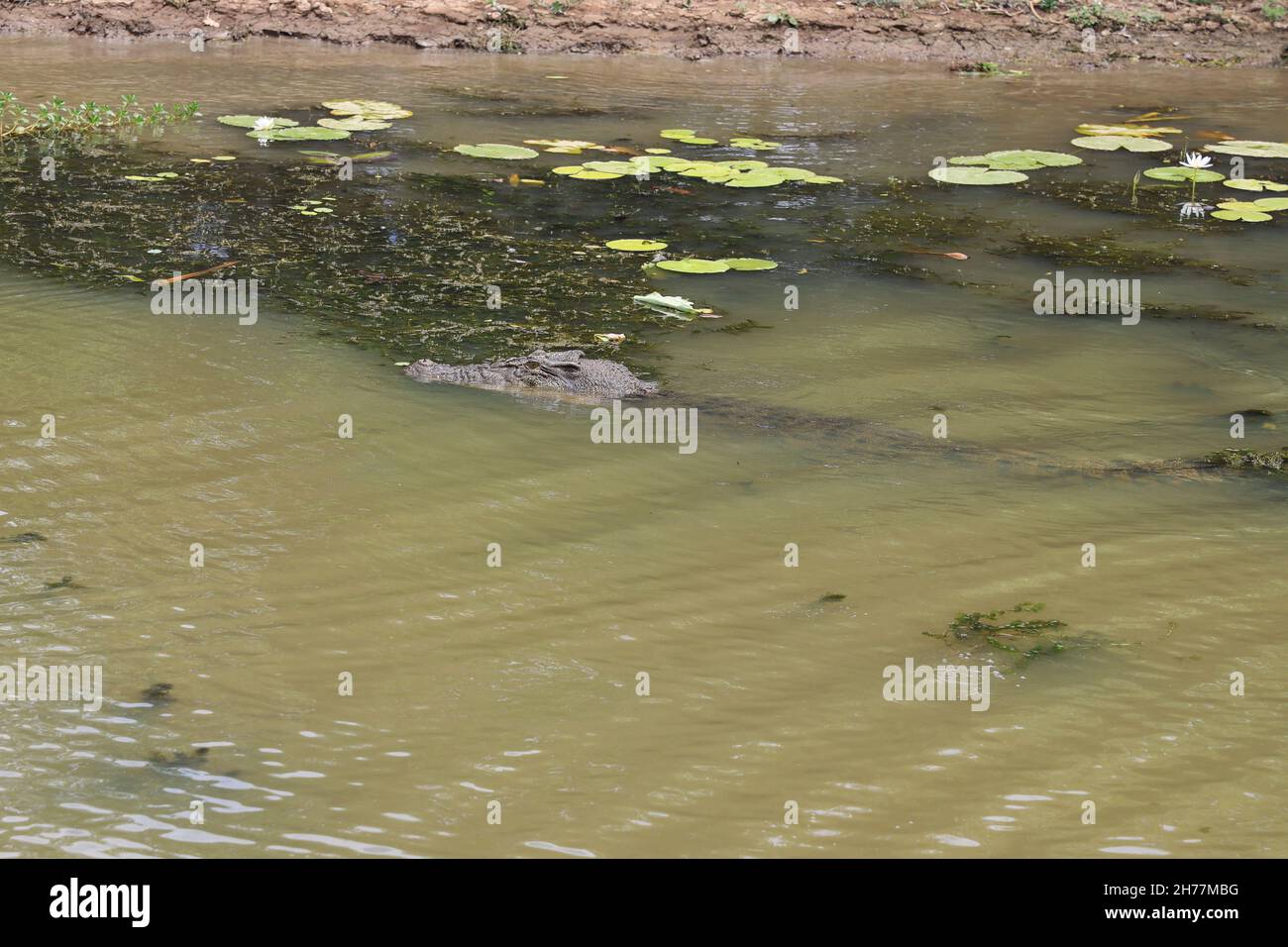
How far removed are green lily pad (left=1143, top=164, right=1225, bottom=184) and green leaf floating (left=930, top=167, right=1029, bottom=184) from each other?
101 cm

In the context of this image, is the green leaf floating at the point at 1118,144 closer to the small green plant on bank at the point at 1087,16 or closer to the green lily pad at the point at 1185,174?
the green lily pad at the point at 1185,174

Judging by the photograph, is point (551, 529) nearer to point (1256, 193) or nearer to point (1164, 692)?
point (1164, 692)

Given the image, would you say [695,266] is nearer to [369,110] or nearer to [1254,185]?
[1254,185]

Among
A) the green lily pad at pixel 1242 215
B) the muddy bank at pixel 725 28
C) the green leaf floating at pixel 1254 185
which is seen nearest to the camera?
the green lily pad at pixel 1242 215

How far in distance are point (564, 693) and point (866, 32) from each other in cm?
1447

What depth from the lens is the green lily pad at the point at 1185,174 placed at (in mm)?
9992

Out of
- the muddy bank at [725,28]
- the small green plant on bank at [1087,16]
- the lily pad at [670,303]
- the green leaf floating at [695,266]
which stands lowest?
the lily pad at [670,303]

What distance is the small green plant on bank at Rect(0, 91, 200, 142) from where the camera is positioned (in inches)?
419

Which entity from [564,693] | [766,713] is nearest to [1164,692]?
[766,713]

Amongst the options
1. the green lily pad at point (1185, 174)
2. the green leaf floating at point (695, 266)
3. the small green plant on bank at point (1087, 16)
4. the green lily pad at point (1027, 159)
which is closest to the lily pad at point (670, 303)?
the green leaf floating at point (695, 266)

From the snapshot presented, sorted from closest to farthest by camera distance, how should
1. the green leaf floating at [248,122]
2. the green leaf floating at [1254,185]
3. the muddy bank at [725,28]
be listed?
the green leaf floating at [1254,185]
the green leaf floating at [248,122]
the muddy bank at [725,28]

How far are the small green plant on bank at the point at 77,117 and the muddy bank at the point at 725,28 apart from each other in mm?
4782

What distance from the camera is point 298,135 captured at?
35.4 feet

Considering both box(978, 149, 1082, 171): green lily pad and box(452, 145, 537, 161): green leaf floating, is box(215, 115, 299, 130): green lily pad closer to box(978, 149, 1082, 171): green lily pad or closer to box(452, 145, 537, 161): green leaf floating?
box(452, 145, 537, 161): green leaf floating
